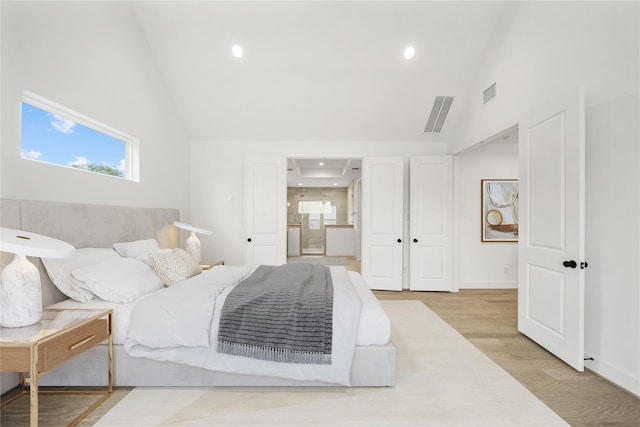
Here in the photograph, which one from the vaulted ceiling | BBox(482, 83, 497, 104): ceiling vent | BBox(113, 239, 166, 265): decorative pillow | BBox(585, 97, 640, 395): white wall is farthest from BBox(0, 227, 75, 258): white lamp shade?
BBox(482, 83, 497, 104): ceiling vent

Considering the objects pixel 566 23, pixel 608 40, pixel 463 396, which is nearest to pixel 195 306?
pixel 463 396

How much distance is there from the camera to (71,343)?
175 cm

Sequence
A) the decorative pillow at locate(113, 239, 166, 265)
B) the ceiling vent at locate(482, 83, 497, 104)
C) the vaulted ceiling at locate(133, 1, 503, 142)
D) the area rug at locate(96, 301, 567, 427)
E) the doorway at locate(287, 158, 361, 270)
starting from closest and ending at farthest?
the area rug at locate(96, 301, 567, 427)
the decorative pillow at locate(113, 239, 166, 265)
the vaulted ceiling at locate(133, 1, 503, 142)
the ceiling vent at locate(482, 83, 497, 104)
the doorway at locate(287, 158, 361, 270)

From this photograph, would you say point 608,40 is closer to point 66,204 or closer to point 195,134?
point 66,204

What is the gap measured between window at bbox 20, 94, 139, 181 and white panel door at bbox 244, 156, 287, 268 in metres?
1.74

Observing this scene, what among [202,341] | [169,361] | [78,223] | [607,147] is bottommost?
[169,361]

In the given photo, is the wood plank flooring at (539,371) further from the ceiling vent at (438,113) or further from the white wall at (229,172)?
the ceiling vent at (438,113)

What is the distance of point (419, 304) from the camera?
4402mm

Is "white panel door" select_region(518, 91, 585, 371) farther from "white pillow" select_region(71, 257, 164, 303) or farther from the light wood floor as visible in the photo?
"white pillow" select_region(71, 257, 164, 303)

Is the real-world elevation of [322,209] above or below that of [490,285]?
above

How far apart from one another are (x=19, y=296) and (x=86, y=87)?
2039 millimetres

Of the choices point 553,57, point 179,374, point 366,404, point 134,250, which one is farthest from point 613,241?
point 134,250

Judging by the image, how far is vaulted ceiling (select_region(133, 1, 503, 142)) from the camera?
3.71 meters

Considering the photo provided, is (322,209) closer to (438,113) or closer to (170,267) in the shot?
(438,113)
